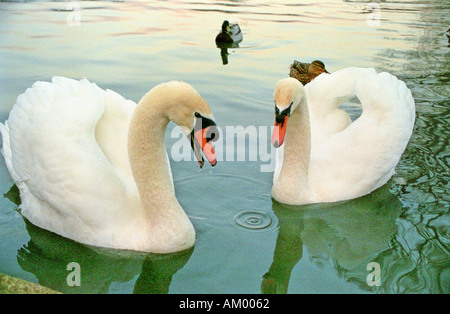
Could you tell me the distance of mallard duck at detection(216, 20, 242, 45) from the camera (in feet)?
49.3

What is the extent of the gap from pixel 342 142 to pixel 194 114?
8.01ft

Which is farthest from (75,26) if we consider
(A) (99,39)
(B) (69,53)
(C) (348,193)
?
(C) (348,193)

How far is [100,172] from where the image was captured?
171 inches

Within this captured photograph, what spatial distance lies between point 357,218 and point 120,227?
7.86 ft

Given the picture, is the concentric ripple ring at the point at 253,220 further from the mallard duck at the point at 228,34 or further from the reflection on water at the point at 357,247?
the mallard duck at the point at 228,34

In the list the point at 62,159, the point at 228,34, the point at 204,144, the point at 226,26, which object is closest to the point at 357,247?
the point at 204,144

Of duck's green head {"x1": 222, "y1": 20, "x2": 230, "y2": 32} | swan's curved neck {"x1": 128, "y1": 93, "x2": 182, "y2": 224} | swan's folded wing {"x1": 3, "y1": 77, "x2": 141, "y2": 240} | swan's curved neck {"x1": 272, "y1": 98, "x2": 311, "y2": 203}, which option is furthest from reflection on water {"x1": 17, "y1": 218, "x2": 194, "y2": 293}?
duck's green head {"x1": 222, "y1": 20, "x2": 230, "y2": 32}

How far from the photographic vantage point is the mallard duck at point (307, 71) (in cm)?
927

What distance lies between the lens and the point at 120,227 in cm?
443

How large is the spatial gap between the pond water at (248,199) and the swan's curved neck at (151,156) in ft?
1.52

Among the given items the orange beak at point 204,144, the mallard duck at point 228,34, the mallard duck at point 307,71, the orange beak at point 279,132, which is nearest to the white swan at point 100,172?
the orange beak at point 204,144

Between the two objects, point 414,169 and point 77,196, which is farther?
point 414,169
